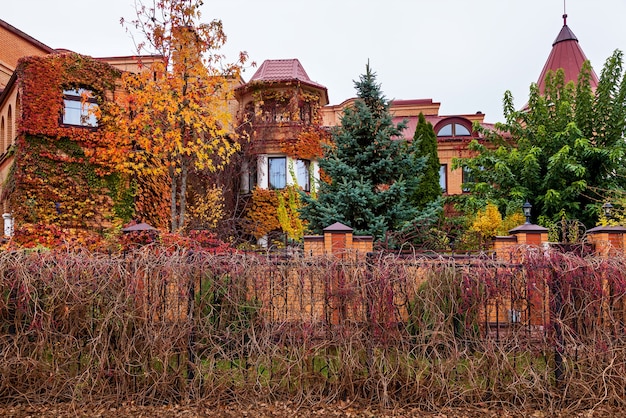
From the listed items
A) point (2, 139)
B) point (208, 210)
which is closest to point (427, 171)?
point (208, 210)

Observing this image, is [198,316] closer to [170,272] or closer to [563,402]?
[170,272]

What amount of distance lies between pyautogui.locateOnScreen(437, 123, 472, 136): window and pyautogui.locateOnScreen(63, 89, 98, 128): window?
15.8m

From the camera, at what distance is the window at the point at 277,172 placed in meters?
19.3

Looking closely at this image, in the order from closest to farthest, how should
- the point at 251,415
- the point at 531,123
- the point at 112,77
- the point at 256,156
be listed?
the point at 251,415 < the point at 112,77 < the point at 531,123 < the point at 256,156

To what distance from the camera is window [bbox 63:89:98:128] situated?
1434 centimetres

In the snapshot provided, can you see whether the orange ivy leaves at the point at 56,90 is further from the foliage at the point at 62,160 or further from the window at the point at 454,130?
the window at the point at 454,130

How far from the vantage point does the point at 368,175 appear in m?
12.0

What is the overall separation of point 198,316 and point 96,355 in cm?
125

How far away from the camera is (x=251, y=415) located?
199 inches

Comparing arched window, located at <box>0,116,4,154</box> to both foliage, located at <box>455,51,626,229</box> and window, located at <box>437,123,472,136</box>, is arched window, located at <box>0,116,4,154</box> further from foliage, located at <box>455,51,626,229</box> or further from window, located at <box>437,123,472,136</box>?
window, located at <box>437,123,472,136</box>

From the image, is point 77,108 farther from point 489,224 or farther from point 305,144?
point 489,224

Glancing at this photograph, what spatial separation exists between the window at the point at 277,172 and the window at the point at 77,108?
726 centimetres

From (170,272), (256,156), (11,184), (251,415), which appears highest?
(256,156)

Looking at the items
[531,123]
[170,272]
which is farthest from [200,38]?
[531,123]
